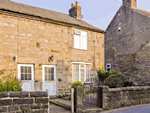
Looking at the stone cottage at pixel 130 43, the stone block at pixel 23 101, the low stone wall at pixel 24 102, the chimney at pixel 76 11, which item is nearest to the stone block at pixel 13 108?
the low stone wall at pixel 24 102

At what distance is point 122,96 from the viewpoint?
26.8 feet

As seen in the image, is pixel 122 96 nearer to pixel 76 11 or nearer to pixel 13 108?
pixel 13 108

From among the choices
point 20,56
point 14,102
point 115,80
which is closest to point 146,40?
point 115,80

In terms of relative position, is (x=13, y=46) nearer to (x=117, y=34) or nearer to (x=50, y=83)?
(x=50, y=83)

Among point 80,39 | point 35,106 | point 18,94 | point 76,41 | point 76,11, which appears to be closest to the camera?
point 18,94

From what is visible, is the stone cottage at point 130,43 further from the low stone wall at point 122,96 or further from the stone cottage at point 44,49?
the low stone wall at point 122,96

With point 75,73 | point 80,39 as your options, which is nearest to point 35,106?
point 75,73

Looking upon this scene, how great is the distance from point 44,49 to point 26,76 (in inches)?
91.6

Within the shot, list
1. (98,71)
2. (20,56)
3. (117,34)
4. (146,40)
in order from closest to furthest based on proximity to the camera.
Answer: (20,56) → (98,71) → (146,40) → (117,34)

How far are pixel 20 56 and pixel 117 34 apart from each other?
1288 cm

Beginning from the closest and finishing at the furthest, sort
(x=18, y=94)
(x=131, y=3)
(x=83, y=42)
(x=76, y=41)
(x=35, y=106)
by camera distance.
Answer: (x=18, y=94) → (x=35, y=106) → (x=76, y=41) → (x=83, y=42) → (x=131, y=3)

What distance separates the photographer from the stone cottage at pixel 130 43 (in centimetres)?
1600

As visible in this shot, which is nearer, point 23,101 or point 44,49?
point 23,101

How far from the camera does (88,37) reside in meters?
14.1
